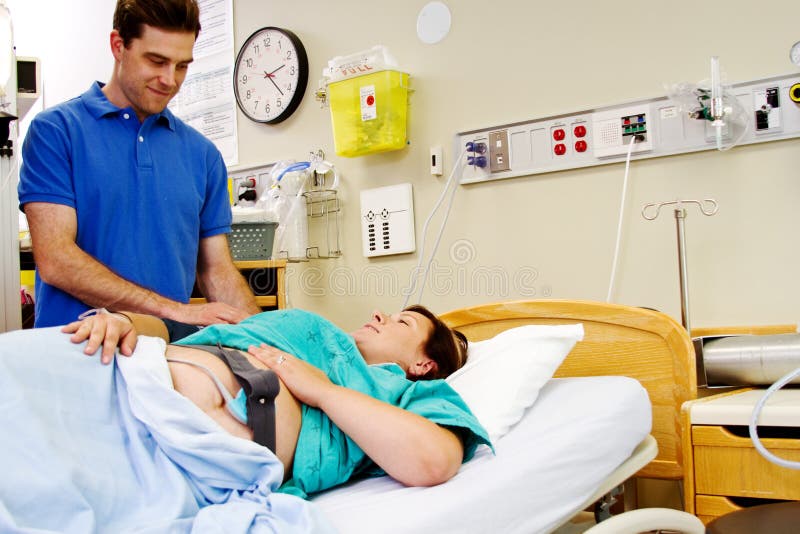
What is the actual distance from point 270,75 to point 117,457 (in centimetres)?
217

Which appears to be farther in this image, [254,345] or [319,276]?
[319,276]

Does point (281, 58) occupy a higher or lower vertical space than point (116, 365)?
higher

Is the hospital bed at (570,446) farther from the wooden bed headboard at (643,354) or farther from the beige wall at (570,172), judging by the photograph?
the beige wall at (570,172)

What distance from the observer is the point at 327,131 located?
283cm

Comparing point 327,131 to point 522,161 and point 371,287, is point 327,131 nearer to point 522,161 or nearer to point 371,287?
point 371,287

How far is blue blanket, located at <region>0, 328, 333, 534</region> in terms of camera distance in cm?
94

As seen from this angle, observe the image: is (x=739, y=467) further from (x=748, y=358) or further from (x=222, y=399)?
(x=222, y=399)

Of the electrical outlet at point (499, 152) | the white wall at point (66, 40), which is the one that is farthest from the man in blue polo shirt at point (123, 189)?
the white wall at point (66, 40)

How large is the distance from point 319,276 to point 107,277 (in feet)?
3.92

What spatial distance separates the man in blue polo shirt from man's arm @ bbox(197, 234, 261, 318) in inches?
4.3

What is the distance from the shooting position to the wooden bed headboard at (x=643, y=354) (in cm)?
166

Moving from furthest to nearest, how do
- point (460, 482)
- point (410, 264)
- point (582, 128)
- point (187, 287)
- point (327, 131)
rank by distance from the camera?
point (327, 131) → point (410, 264) → point (582, 128) → point (187, 287) → point (460, 482)

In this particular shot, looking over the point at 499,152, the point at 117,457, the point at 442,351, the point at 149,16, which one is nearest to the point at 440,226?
the point at 499,152

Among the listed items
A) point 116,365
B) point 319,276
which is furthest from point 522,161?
point 116,365
